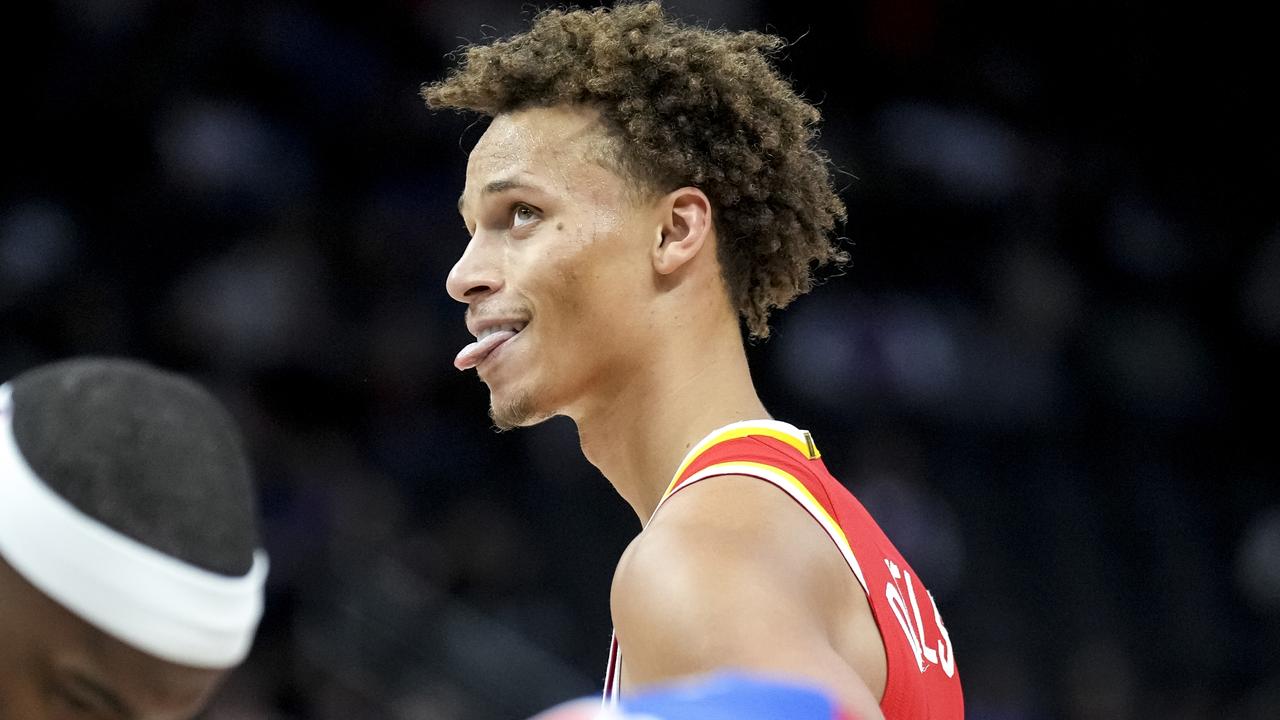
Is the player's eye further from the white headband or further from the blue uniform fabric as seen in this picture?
the white headband

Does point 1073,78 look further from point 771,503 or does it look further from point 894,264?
point 771,503

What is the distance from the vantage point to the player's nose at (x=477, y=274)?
9.80 ft

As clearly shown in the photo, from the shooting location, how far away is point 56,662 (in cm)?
125

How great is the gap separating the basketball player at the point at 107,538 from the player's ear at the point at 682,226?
1.76 meters

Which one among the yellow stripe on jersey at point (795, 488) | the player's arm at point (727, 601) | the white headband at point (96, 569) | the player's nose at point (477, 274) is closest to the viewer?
the white headband at point (96, 569)

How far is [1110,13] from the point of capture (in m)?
9.69

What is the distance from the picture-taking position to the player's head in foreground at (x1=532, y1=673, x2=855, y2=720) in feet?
4.66

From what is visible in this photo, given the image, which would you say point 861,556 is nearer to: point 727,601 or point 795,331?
point 727,601

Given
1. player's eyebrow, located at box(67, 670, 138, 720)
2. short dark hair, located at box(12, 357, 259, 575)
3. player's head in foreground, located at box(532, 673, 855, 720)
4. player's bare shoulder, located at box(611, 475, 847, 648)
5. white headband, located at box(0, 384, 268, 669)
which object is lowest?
player's bare shoulder, located at box(611, 475, 847, 648)

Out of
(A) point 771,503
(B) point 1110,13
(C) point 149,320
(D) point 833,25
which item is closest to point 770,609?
(A) point 771,503

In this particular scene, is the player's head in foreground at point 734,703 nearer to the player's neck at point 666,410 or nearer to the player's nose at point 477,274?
the player's neck at point 666,410

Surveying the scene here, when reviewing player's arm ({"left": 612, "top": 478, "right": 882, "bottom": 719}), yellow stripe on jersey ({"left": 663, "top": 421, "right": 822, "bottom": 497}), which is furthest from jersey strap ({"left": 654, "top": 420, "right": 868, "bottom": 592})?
player's arm ({"left": 612, "top": 478, "right": 882, "bottom": 719})

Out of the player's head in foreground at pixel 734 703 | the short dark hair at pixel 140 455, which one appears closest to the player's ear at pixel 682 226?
the player's head in foreground at pixel 734 703

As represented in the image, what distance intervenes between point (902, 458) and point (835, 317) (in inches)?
37.3
